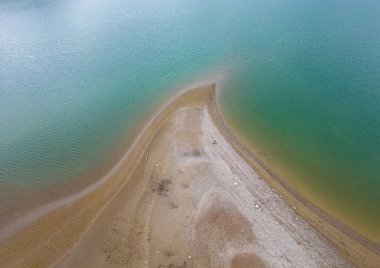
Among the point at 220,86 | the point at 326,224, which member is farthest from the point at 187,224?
the point at 220,86

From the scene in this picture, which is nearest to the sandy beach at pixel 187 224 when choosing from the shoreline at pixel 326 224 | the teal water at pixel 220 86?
the shoreline at pixel 326 224

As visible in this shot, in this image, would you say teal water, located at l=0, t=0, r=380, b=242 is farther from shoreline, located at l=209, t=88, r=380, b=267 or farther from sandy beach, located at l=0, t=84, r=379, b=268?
sandy beach, located at l=0, t=84, r=379, b=268

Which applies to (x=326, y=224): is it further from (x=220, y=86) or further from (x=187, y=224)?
(x=220, y=86)

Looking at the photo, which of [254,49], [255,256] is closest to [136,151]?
[255,256]

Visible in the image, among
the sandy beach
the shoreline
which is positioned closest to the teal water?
the shoreline

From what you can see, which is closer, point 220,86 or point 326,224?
point 326,224

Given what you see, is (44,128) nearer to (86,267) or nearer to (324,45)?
(86,267)

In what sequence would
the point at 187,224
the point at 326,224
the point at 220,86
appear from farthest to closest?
the point at 220,86 < the point at 326,224 < the point at 187,224
